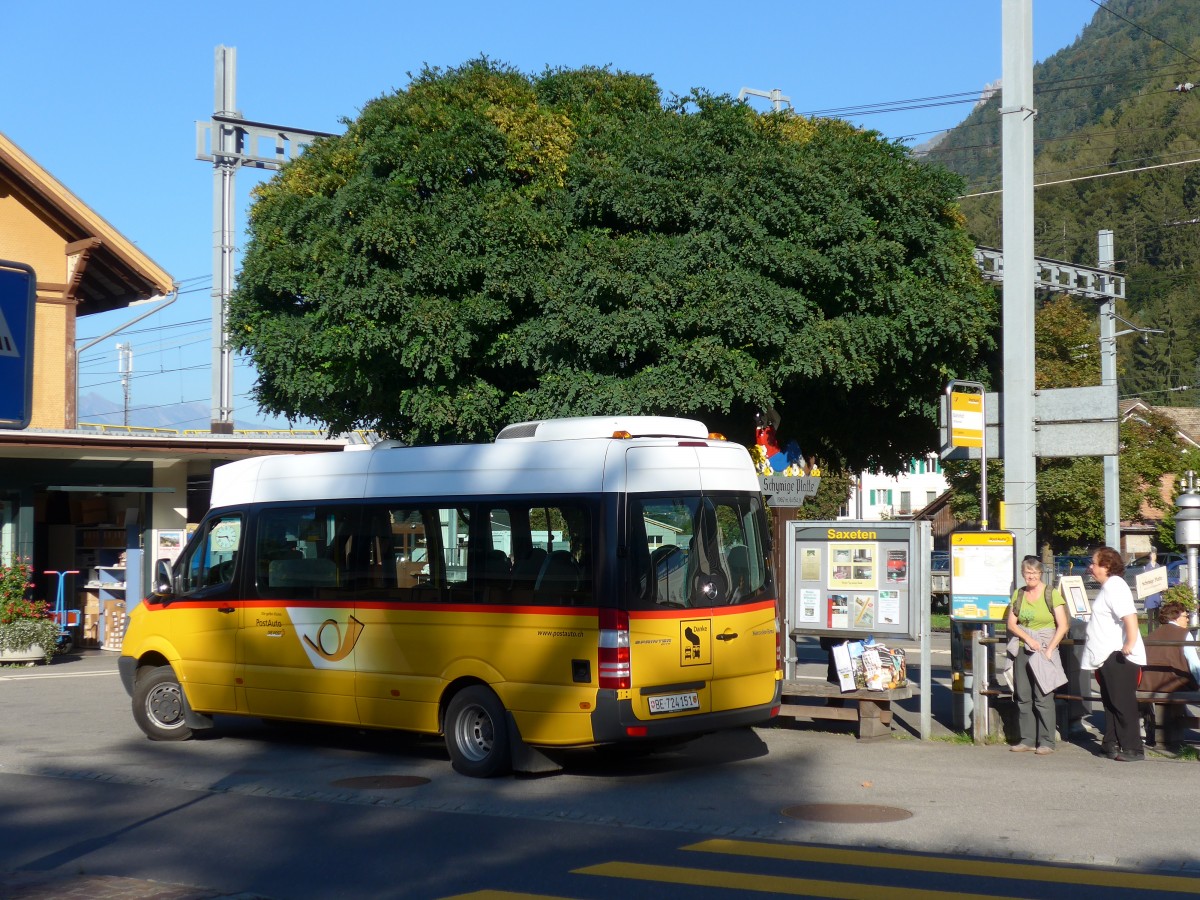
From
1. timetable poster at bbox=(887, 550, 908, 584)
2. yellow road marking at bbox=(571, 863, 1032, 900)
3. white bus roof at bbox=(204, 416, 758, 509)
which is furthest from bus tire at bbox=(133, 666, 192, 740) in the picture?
yellow road marking at bbox=(571, 863, 1032, 900)

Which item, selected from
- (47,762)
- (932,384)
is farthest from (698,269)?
(47,762)

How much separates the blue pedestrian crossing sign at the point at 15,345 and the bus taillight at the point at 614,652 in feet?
18.3

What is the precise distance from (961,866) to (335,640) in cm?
609

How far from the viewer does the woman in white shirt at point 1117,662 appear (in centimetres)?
1114

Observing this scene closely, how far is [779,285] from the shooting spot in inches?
635

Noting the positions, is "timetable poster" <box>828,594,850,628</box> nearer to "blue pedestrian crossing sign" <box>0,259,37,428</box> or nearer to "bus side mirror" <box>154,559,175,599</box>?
"bus side mirror" <box>154,559,175,599</box>

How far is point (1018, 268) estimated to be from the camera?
13109 mm

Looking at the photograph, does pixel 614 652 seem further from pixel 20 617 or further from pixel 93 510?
pixel 93 510

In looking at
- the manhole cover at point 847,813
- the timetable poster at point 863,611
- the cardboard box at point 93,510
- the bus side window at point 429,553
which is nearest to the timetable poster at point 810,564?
the timetable poster at point 863,611

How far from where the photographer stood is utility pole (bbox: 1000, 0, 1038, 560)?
12.8m

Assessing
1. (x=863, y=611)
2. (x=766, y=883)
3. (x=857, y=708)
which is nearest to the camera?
(x=766, y=883)

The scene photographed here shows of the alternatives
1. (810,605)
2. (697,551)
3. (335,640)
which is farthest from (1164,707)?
(335,640)

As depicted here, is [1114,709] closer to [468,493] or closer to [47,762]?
[468,493]

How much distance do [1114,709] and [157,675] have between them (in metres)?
8.38
